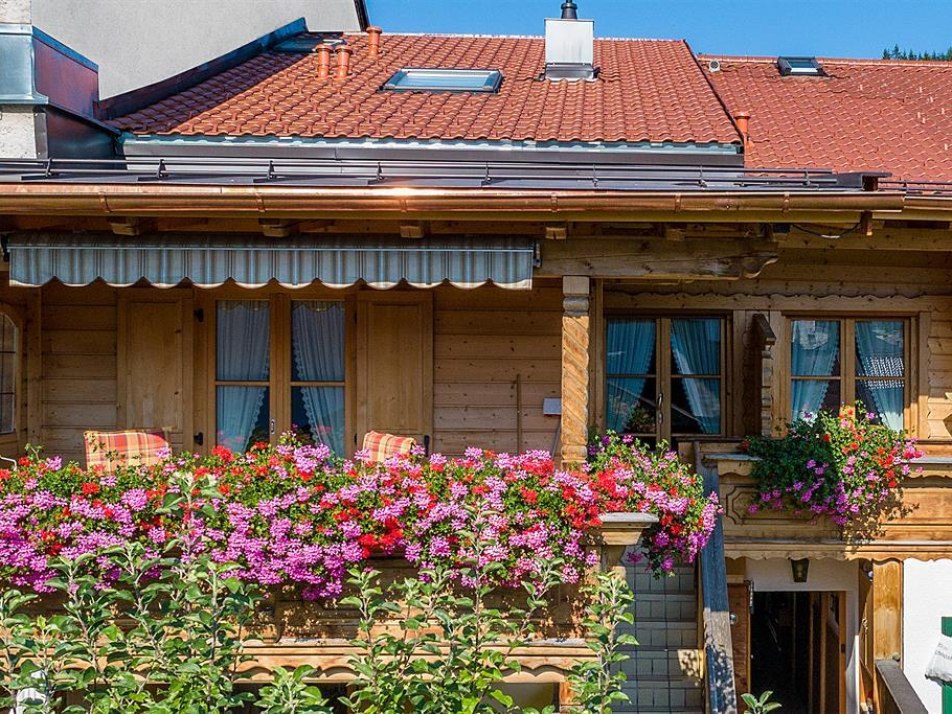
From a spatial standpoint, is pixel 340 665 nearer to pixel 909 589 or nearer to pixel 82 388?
pixel 82 388

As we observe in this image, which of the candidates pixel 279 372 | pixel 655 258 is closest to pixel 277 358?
pixel 279 372

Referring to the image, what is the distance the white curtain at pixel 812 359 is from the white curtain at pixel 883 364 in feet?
0.88

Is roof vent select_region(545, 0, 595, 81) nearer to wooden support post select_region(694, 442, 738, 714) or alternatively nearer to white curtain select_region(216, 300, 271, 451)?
white curtain select_region(216, 300, 271, 451)

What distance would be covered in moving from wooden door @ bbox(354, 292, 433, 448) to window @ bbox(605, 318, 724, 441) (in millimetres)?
2248

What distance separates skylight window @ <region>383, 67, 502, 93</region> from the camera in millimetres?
11641

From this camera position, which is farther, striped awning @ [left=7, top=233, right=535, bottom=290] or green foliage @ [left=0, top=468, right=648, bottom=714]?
striped awning @ [left=7, top=233, right=535, bottom=290]

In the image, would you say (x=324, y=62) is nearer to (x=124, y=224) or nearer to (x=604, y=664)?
(x=124, y=224)

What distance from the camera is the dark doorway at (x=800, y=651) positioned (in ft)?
37.8

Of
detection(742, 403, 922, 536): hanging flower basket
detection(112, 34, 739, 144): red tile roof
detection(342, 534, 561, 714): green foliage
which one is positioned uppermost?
detection(112, 34, 739, 144): red tile roof

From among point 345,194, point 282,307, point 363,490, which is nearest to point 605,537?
point 363,490

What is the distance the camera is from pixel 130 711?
4.68 meters

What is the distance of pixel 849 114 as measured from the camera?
1286cm

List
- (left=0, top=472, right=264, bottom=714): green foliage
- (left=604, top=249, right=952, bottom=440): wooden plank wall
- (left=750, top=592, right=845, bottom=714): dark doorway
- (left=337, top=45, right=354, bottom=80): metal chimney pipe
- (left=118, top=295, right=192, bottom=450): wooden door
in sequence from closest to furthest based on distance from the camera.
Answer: (left=0, top=472, right=264, bottom=714): green foliage < (left=118, top=295, right=192, bottom=450): wooden door < (left=604, top=249, right=952, bottom=440): wooden plank wall < (left=750, top=592, right=845, bottom=714): dark doorway < (left=337, top=45, right=354, bottom=80): metal chimney pipe

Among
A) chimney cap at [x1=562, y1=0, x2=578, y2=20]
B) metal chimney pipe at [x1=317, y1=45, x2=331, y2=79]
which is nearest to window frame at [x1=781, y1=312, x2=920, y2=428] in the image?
chimney cap at [x1=562, y1=0, x2=578, y2=20]
